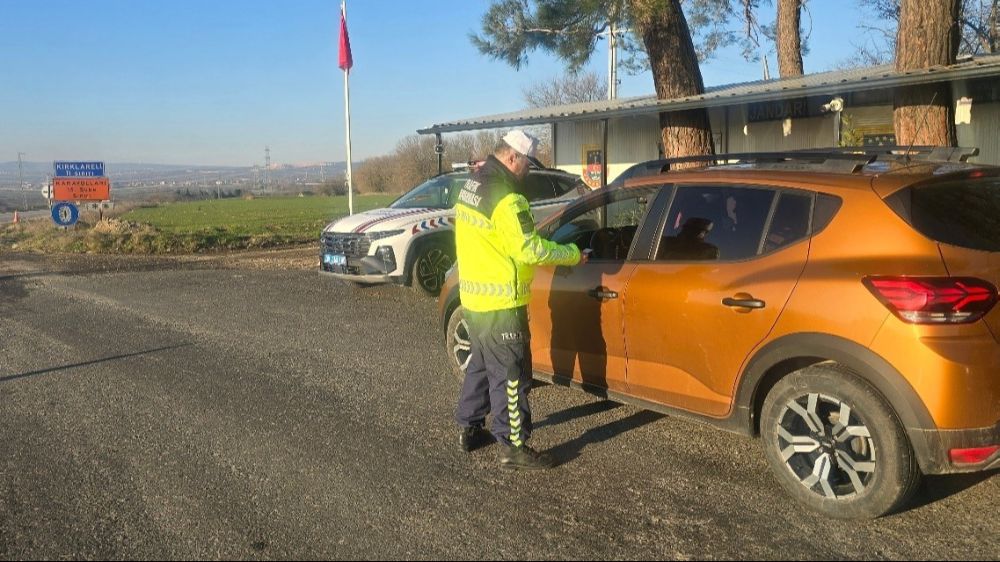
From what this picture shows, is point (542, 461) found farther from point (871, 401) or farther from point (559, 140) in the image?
point (559, 140)

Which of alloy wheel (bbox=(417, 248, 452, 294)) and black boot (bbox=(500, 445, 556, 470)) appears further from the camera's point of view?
alloy wheel (bbox=(417, 248, 452, 294))

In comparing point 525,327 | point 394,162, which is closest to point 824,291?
point 525,327

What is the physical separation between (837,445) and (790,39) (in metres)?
16.5

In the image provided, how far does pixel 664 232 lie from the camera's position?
459 centimetres

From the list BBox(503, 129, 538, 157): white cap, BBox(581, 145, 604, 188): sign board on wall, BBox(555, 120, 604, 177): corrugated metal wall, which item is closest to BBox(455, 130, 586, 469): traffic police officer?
BBox(503, 129, 538, 157): white cap

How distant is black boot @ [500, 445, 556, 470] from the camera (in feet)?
14.4

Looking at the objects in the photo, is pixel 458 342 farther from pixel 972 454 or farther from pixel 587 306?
pixel 972 454

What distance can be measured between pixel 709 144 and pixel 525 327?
8082 millimetres

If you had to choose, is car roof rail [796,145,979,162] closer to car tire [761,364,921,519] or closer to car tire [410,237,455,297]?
car tire [761,364,921,519]

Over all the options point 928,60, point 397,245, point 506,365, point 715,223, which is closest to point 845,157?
point 715,223

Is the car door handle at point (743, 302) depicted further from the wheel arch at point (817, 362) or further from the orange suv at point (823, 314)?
the wheel arch at point (817, 362)

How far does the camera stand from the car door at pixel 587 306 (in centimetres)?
471

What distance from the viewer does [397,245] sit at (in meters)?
9.88

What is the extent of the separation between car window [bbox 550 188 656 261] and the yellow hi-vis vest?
0.79 m
